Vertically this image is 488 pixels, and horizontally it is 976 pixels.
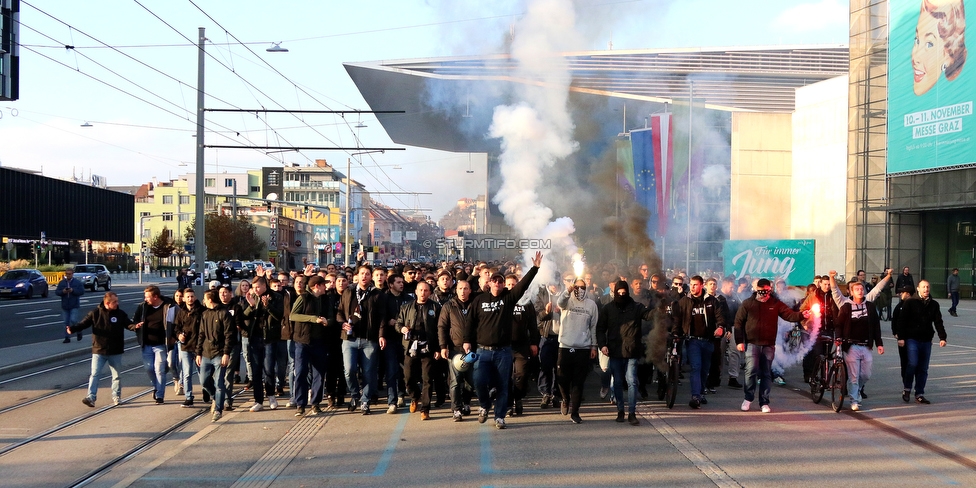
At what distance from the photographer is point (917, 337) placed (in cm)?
1142

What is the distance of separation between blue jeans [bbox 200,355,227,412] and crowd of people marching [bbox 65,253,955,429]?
2cm

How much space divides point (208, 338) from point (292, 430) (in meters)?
1.83

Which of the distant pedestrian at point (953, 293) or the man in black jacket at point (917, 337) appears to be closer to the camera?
the man in black jacket at point (917, 337)

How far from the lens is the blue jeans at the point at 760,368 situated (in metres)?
10.6

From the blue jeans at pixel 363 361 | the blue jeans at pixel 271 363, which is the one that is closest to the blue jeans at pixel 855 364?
the blue jeans at pixel 363 361

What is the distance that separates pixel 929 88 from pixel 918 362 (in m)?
24.6

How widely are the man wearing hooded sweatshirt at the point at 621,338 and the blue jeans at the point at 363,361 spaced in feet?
9.22

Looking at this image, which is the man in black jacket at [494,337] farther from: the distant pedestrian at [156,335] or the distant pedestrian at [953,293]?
the distant pedestrian at [953,293]

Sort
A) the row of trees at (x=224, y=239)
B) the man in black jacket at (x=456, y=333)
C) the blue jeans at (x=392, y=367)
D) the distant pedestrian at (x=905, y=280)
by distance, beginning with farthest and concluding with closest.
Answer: the row of trees at (x=224, y=239)
the distant pedestrian at (x=905, y=280)
the blue jeans at (x=392, y=367)
the man in black jacket at (x=456, y=333)

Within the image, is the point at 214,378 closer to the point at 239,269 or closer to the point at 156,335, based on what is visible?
the point at 156,335

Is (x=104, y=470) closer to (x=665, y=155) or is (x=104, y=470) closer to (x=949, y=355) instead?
(x=949, y=355)

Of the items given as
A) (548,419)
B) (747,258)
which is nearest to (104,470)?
(548,419)

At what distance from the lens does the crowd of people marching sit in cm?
982

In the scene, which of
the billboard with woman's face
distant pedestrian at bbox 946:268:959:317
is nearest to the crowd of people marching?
distant pedestrian at bbox 946:268:959:317
